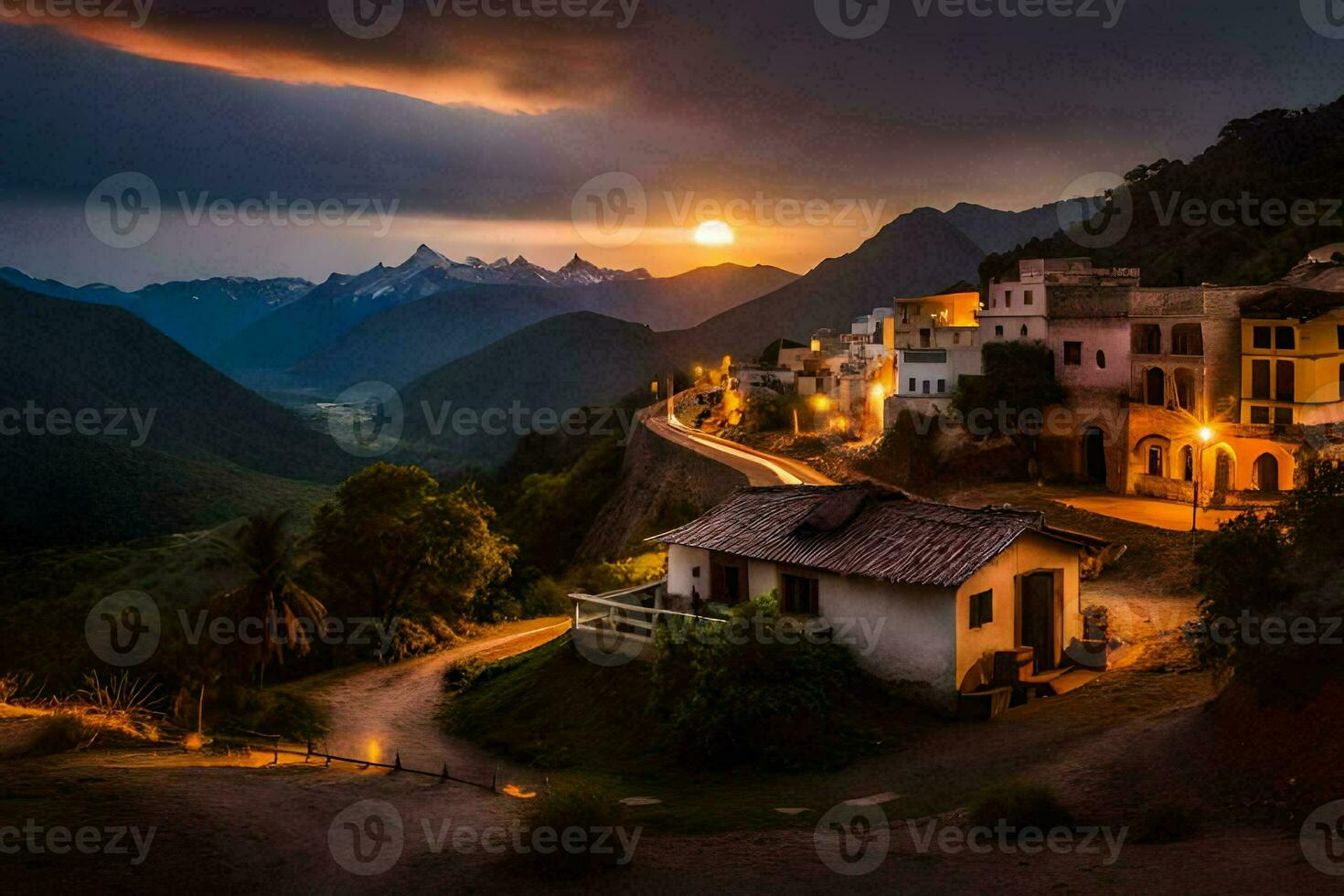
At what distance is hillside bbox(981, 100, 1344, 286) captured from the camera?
2431 inches

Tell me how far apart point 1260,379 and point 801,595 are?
29567 mm

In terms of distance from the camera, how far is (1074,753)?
14.8 m

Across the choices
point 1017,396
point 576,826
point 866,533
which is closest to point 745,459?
point 1017,396

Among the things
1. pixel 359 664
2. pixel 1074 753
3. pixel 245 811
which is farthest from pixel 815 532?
pixel 359 664

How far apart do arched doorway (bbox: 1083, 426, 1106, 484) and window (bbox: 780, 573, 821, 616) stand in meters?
31.8

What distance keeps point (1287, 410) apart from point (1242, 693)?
102ft

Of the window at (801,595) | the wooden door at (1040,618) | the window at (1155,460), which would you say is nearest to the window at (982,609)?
→ the wooden door at (1040,618)

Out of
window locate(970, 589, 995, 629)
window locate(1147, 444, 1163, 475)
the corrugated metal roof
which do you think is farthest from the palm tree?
window locate(1147, 444, 1163, 475)

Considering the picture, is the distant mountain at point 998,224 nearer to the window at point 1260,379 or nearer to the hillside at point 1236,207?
the hillside at point 1236,207

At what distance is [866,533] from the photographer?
69.1ft

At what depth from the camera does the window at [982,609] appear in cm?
1872

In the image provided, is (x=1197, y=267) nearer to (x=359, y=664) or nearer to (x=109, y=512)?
(x=359, y=664)

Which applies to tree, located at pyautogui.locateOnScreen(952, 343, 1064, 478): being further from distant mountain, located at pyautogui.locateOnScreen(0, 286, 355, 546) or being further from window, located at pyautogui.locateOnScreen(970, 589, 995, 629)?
distant mountain, located at pyautogui.locateOnScreen(0, 286, 355, 546)

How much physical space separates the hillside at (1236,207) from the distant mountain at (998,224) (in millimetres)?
80319
